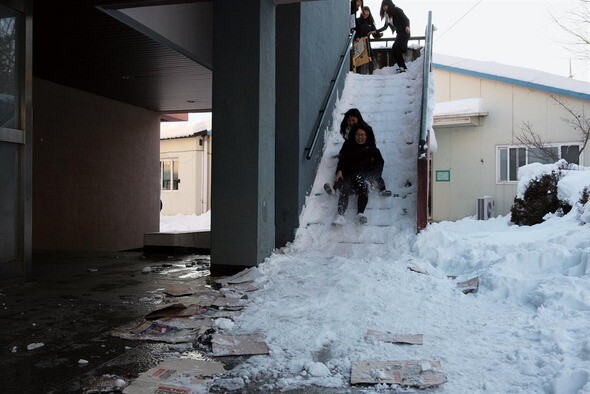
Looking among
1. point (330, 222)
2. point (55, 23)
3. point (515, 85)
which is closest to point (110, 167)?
point (55, 23)

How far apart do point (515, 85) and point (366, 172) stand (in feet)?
35.6

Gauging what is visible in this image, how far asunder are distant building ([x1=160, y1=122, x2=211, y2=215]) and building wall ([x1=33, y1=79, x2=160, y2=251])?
9090 millimetres

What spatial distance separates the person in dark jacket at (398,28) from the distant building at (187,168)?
11242 millimetres

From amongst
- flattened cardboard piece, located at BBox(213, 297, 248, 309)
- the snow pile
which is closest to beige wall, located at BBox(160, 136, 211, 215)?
the snow pile

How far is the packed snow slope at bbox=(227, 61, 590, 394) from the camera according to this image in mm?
2912

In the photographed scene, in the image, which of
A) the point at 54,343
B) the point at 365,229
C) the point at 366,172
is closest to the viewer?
the point at 54,343

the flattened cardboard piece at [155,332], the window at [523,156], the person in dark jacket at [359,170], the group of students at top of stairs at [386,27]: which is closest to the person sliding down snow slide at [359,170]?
the person in dark jacket at [359,170]

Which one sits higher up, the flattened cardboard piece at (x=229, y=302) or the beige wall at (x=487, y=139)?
the beige wall at (x=487, y=139)

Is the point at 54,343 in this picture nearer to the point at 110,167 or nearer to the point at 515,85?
the point at 110,167

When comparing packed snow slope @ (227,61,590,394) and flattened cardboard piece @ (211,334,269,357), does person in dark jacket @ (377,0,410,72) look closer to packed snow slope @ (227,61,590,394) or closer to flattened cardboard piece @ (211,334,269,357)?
packed snow slope @ (227,61,590,394)

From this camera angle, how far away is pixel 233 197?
5883 mm

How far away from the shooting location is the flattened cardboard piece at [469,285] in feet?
16.0

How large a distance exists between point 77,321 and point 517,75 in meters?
17.2

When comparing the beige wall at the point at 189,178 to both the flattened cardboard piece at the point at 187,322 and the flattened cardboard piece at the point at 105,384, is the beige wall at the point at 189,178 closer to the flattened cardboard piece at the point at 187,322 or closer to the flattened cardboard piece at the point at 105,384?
the flattened cardboard piece at the point at 187,322
